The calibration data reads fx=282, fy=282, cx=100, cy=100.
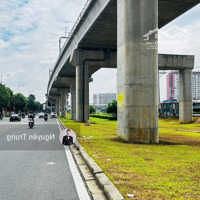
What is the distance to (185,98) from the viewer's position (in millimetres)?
37531

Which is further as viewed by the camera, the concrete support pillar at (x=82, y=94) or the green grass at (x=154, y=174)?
the concrete support pillar at (x=82, y=94)

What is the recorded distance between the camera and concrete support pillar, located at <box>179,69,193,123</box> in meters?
37.0

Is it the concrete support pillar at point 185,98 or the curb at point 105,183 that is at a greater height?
the concrete support pillar at point 185,98

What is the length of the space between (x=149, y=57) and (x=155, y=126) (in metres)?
3.27

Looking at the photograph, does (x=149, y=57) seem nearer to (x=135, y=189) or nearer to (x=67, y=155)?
(x=67, y=155)

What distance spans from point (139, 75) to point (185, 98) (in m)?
26.2

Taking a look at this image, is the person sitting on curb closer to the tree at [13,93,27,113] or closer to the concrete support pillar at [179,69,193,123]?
the concrete support pillar at [179,69,193,123]

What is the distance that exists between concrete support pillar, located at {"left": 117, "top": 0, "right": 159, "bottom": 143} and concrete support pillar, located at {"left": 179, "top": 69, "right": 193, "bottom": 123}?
25.2 meters

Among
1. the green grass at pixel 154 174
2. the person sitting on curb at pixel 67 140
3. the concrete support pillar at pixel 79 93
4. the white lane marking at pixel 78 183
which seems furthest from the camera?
the concrete support pillar at pixel 79 93

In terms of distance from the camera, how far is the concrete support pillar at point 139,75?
1318 cm

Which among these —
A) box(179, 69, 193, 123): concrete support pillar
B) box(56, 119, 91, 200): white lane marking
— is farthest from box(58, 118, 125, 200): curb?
box(179, 69, 193, 123): concrete support pillar

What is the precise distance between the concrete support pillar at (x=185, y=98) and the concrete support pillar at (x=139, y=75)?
25170 millimetres

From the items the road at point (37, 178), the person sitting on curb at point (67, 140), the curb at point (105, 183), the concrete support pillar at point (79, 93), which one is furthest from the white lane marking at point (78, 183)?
the concrete support pillar at point (79, 93)

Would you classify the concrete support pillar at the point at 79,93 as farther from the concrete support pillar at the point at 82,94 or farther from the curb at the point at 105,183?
the curb at the point at 105,183
